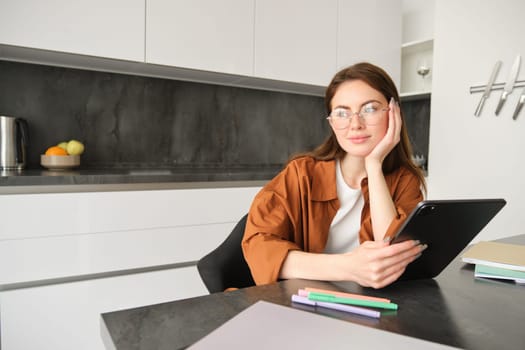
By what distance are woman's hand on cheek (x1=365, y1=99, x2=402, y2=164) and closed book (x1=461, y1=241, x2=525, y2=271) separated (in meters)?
0.30

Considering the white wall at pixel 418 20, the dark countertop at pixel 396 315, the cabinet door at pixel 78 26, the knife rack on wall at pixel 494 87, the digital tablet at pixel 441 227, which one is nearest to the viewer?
the dark countertop at pixel 396 315

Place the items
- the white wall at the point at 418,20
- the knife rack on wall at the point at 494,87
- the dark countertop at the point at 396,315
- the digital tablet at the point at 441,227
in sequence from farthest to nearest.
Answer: the white wall at the point at 418,20 → the knife rack on wall at the point at 494,87 → the digital tablet at the point at 441,227 → the dark countertop at the point at 396,315

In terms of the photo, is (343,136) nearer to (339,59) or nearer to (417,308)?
(417,308)

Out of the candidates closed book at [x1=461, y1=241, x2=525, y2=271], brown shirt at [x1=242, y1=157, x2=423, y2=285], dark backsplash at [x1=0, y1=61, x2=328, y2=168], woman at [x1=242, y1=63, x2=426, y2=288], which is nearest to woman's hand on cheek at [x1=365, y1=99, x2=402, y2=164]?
woman at [x1=242, y1=63, x2=426, y2=288]

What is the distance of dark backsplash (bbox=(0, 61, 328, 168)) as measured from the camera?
2.21 m

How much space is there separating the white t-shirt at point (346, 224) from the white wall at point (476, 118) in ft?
5.47

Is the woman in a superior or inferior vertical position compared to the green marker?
superior

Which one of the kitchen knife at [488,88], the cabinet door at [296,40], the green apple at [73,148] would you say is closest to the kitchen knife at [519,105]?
the kitchen knife at [488,88]

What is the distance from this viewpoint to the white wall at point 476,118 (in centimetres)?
235

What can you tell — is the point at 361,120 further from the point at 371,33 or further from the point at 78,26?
the point at 371,33

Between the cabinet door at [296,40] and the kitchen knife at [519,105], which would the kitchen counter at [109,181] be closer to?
the cabinet door at [296,40]

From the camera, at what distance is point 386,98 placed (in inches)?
42.3

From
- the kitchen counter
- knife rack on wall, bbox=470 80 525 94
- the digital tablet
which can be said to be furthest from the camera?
knife rack on wall, bbox=470 80 525 94

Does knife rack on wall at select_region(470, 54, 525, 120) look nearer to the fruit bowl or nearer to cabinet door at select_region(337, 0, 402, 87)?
cabinet door at select_region(337, 0, 402, 87)
